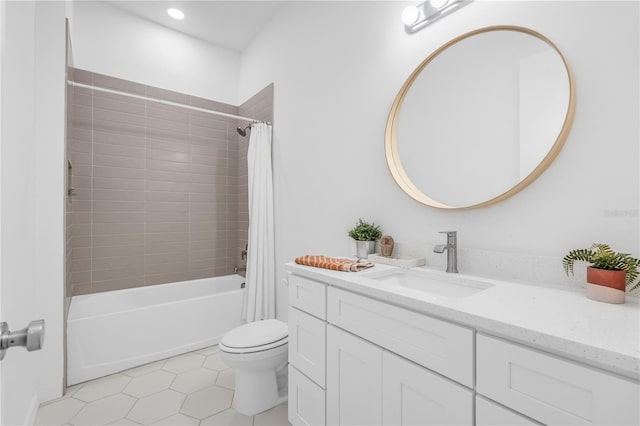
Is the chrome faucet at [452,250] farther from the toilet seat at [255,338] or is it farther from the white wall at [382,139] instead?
the toilet seat at [255,338]

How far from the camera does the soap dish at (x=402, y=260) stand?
1511mm

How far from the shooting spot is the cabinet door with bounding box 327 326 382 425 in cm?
116

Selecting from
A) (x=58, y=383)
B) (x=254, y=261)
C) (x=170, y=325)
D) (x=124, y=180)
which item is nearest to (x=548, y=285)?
(x=254, y=261)

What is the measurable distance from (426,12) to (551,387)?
1.60 m

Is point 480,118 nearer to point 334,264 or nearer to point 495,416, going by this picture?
point 334,264

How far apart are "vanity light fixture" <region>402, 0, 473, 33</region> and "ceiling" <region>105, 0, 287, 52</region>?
58.8 inches

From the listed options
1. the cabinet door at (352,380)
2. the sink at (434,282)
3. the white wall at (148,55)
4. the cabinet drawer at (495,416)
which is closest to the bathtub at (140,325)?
the cabinet door at (352,380)

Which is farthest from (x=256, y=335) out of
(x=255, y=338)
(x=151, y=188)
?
(x=151, y=188)

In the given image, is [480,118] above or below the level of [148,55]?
below

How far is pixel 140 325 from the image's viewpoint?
2.37 meters

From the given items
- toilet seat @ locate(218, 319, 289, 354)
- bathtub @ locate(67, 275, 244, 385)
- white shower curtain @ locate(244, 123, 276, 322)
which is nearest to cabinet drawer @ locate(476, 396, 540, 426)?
toilet seat @ locate(218, 319, 289, 354)

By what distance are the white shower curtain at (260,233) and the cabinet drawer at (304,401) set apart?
1069 millimetres

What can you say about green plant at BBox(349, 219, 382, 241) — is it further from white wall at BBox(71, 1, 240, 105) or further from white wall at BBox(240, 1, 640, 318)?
white wall at BBox(71, 1, 240, 105)

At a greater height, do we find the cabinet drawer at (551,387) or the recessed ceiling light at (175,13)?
the recessed ceiling light at (175,13)
